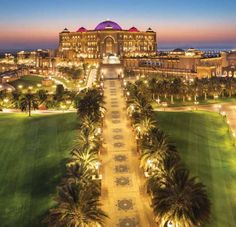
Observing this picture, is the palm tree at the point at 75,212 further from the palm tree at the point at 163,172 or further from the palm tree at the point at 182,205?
the palm tree at the point at 163,172

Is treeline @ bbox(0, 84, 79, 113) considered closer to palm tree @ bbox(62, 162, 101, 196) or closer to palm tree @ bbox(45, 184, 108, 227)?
palm tree @ bbox(62, 162, 101, 196)

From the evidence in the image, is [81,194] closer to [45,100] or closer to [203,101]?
[45,100]

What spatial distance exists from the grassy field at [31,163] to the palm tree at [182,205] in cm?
1263

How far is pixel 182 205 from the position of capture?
28.4m

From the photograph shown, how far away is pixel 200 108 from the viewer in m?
81.8

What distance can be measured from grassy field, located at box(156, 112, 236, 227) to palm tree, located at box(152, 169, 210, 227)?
661 centimetres

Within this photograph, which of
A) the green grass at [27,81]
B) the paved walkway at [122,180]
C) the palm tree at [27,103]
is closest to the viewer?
the paved walkway at [122,180]

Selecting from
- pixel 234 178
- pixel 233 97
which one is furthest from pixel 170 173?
pixel 233 97

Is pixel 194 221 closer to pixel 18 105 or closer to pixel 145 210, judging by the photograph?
pixel 145 210

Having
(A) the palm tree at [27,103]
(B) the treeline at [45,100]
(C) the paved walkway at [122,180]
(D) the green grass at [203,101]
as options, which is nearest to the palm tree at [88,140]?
(C) the paved walkway at [122,180]

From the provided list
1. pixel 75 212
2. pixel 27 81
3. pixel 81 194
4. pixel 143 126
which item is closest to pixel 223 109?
pixel 143 126

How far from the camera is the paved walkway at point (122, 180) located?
32.9 metres

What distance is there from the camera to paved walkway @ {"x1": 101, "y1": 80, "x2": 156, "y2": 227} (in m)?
32.9

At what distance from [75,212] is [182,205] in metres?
8.37
